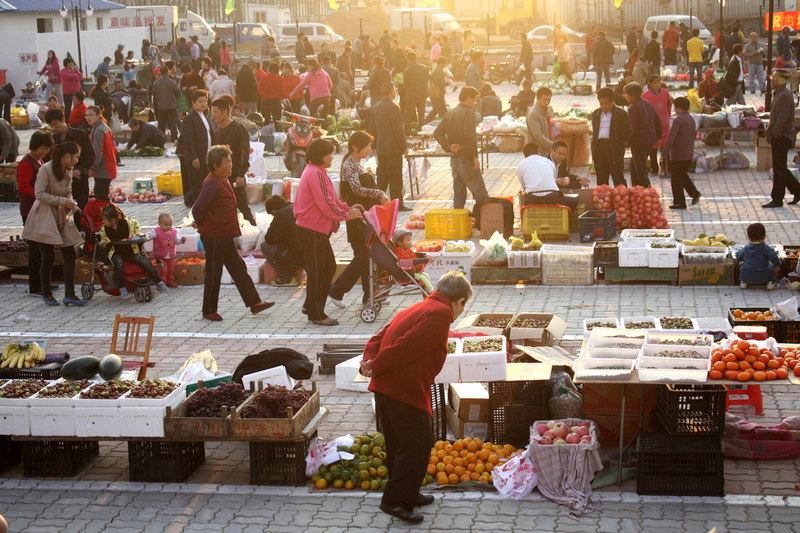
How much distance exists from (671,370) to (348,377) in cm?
293

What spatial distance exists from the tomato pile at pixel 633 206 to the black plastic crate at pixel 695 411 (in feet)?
22.9

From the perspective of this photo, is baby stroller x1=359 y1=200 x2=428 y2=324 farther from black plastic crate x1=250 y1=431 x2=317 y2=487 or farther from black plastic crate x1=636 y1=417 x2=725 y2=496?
black plastic crate x1=636 y1=417 x2=725 y2=496

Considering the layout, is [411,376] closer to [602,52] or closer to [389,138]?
[389,138]

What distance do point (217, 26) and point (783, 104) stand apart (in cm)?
3835

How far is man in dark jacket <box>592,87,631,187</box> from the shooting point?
13.6 m

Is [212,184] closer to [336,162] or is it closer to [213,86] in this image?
[336,162]

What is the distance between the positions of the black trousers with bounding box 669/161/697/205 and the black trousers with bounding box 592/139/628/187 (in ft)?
2.57

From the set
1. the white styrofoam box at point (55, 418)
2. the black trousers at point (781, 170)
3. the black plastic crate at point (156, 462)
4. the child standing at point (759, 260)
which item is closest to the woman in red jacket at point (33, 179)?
the white styrofoam box at point (55, 418)

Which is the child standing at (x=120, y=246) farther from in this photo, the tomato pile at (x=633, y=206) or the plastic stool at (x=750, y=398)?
the plastic stool at (x=750, y=398)

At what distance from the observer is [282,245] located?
11008mm

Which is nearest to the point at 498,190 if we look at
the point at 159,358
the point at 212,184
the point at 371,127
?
the point at 371,127

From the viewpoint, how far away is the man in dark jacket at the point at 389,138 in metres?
13.1

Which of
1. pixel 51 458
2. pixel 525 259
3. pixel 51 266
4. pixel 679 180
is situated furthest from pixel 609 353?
pixel 679 180

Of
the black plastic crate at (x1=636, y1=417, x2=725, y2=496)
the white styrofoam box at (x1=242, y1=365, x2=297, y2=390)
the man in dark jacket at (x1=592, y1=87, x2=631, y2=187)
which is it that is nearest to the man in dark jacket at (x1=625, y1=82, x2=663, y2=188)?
the man in dark jacket at (x1=592, y1=87, x2=631, y2=187)
